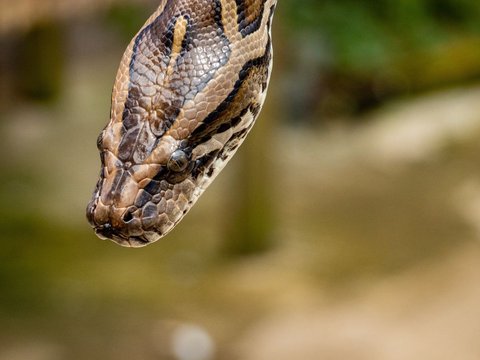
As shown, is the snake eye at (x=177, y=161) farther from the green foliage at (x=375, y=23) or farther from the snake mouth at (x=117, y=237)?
the green foliage at (x=375, y=23)

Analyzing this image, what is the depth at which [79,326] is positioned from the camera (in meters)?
6.29

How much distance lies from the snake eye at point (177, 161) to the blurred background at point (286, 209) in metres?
3.55

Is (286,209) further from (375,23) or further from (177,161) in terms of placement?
(177,161)

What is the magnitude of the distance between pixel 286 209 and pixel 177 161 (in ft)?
19.2

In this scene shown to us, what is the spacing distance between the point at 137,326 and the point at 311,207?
2303 mm

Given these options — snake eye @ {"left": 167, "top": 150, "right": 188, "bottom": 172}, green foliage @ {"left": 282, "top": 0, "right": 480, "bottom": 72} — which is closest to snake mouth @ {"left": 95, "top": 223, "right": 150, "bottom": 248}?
snake eye @ {"left": 167, "top": 150, "right": 188, "bottom": 172}

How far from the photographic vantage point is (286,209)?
7758mm

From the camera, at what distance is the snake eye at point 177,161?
193 cm

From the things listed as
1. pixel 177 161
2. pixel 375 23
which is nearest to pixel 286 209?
pixel 375 23

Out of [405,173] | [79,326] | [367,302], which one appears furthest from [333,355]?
[405,173]

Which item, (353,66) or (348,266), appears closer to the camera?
(353,66)

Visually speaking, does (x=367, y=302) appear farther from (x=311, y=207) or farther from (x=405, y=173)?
(x=405, y=173)

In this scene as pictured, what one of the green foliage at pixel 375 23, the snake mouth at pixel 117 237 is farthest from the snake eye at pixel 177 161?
the green foliage at pixel 375 23

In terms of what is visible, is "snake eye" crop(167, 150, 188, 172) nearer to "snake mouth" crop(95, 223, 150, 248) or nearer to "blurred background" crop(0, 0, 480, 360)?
"snake mouth" crop(95, 223, 150, 248)
